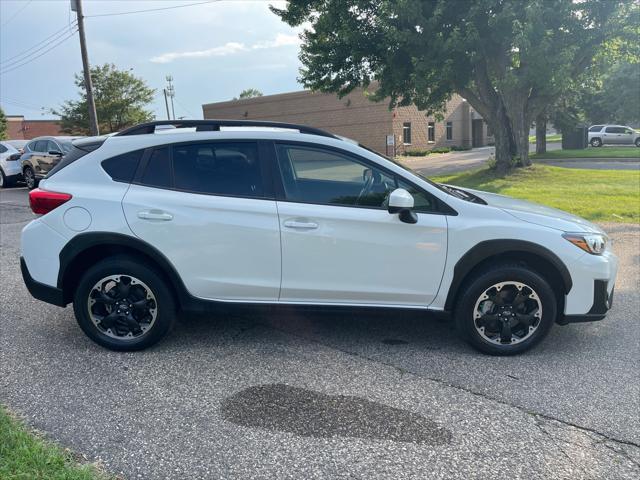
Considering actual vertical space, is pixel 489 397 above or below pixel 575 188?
below

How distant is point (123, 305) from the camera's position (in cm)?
419

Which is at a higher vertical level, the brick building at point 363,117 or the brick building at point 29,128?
the brick building at point 29,128

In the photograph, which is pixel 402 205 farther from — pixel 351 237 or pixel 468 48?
pixel 468 48

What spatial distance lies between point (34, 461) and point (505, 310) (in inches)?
129

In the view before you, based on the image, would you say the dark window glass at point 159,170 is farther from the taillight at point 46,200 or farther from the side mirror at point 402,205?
the side mirror at point 402,205

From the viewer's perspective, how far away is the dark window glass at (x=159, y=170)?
165 inches

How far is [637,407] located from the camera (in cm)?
344

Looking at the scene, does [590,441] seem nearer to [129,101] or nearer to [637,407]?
[637,407]

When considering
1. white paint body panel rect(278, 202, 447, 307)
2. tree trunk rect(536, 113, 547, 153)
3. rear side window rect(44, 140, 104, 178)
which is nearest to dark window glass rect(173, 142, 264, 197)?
white paint body panel rect(278, 202, 447, 307)

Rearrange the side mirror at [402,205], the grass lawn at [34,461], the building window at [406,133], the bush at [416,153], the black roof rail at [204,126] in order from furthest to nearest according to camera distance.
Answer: the building window at [406,133]
the bush at [416,153]
the black roof rail at [204,126]
the side mirror at [402,205]
the grass lawn at [34,461]

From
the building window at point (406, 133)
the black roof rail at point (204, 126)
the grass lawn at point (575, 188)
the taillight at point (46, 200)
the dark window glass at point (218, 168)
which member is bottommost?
the grass lawn at point (575, 188)

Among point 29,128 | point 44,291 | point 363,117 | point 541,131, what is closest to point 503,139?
point 541,131

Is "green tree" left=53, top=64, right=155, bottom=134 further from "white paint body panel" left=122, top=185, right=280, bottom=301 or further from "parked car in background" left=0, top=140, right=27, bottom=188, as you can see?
"white paint body panel" left=122, top=185, right=280, bottom=301

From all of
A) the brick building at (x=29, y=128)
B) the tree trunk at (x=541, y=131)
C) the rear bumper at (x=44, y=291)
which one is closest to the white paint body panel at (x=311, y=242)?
the rear bumper at (x=44, y=291)
